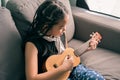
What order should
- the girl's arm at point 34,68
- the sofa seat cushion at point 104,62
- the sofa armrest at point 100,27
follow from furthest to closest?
the sofa armrest at point 100,27 < the sofa seat cushion at point 104,62 < the girl's arm at point 34,68

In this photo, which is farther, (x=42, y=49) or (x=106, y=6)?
(x=106, y=6)

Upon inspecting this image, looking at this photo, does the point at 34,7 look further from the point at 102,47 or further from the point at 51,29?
the point at 102,47

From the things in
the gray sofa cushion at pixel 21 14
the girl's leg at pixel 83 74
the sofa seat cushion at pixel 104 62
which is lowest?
the sofa seat cushion at pixel 104 62

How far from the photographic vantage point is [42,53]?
1164mm

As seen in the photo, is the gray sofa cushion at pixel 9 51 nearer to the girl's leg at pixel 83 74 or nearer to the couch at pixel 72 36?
the couch at pixel 72 36

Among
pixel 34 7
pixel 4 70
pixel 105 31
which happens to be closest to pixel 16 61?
pixel 4 70

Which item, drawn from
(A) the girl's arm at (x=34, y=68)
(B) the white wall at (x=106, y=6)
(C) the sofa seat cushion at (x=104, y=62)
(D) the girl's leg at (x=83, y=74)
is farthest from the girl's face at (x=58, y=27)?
(B) the white wall at (x=106, y=6)

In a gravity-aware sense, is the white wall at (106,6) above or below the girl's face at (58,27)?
below

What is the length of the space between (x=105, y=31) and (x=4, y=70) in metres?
0.93

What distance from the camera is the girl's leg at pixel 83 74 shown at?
1.31m

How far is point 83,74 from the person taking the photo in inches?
52.9

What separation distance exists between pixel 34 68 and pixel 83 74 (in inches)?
14.4

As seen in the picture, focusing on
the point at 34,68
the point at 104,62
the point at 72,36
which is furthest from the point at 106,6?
the point at 34,68

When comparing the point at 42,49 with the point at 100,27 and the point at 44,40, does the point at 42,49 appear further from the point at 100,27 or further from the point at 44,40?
the point at 100,27
